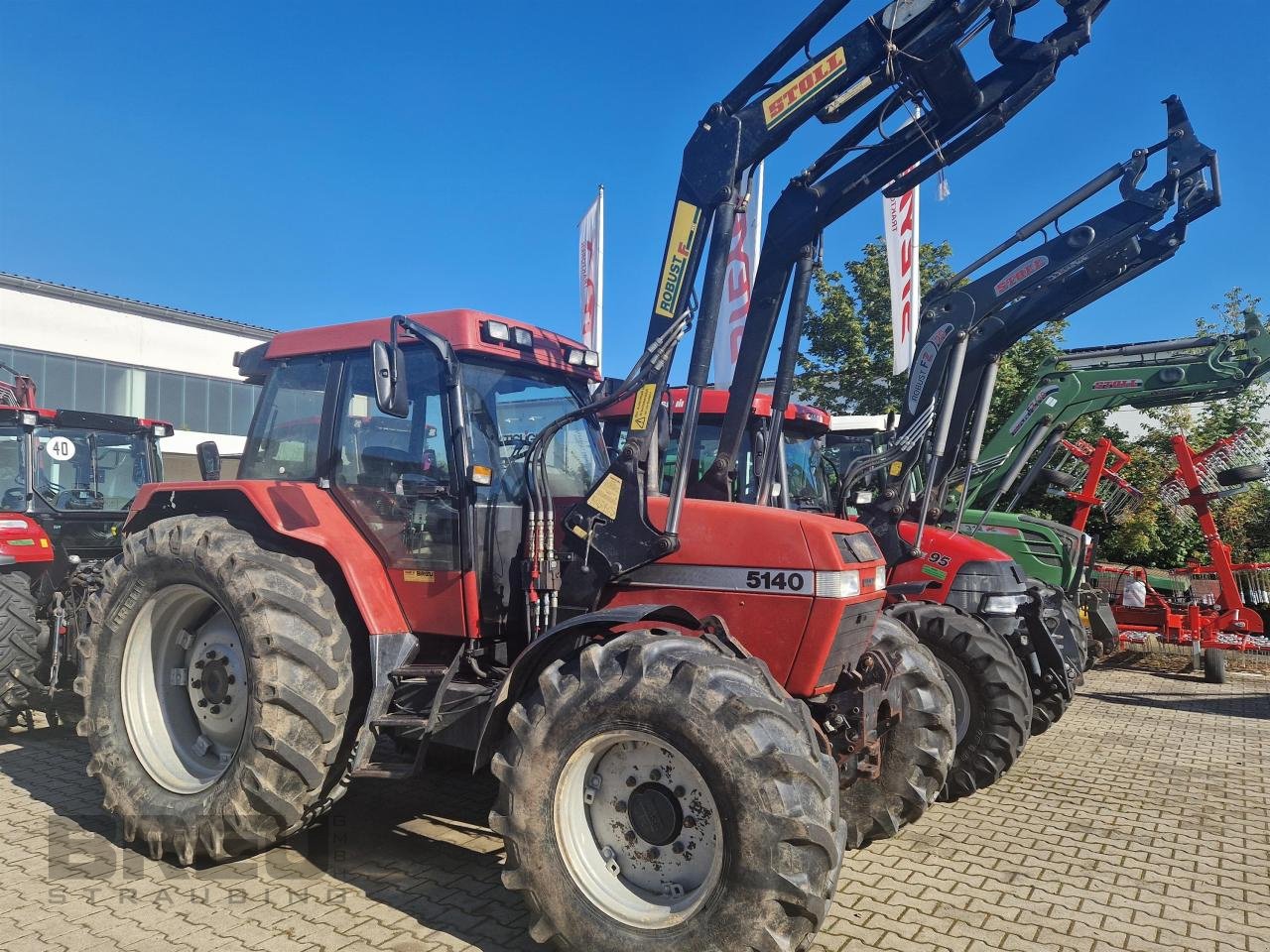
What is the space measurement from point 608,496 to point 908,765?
6.75 feet

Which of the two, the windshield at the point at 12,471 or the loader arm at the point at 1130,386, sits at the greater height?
the loader arm at the point at 1130,386

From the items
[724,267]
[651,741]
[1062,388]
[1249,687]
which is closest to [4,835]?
[651,741]

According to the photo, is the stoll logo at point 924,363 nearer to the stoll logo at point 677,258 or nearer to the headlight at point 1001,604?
the headlight at point 1001,604

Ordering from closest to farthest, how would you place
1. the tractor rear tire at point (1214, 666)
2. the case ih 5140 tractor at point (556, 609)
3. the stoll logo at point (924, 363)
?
the case ih 5140 tractor at point (556, 609) → the stoll logo at point (924, 363) → the tractor rear tire at point (1214, 666)

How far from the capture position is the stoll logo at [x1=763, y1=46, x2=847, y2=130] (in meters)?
3.95

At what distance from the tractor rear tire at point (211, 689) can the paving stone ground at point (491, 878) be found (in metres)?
0.28

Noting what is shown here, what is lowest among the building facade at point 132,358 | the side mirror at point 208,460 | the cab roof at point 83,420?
the side mirror at point 208,460

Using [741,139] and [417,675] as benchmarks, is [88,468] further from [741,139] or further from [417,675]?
[741,139]

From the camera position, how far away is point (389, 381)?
147 inches

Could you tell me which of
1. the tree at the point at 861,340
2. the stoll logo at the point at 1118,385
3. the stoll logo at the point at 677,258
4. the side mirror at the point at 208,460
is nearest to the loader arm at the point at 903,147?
the stoll logo at the point at 677,258

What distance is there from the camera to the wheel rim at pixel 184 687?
434 centimetres

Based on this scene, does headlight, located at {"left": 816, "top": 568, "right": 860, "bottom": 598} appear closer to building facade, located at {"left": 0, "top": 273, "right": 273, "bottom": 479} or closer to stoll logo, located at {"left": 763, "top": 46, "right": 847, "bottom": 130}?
stoll logo, located at {"left": 763, "top": 46, "right": 847, "bottom": 130}

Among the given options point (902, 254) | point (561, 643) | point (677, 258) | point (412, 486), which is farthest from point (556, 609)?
point (902, 254)

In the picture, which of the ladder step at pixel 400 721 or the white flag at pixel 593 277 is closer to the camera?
the ladder step at pixel 400 721
